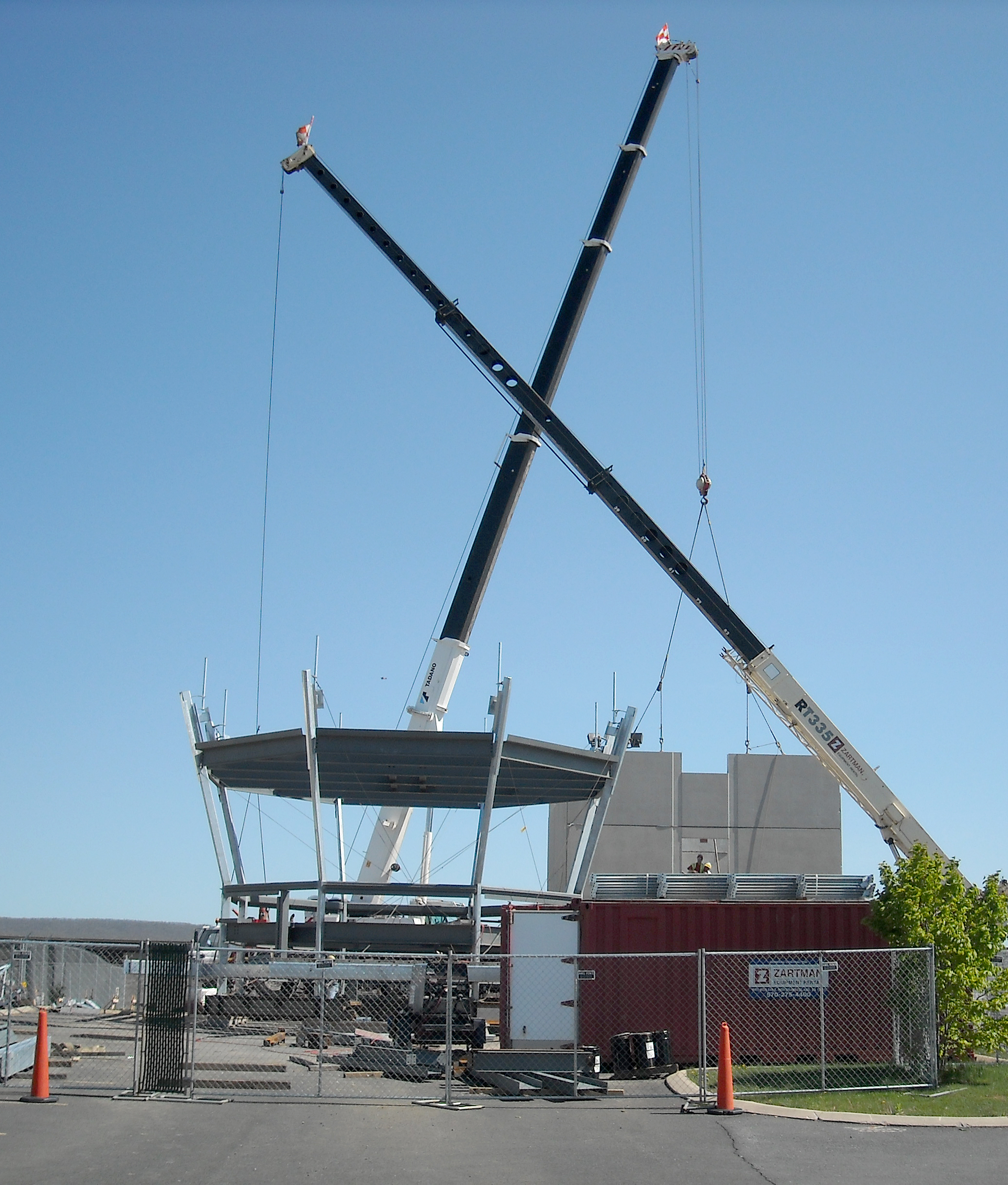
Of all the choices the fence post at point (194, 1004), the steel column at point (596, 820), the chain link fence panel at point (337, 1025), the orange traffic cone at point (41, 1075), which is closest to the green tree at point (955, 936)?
the chain link fence panel at point (337, 1025)

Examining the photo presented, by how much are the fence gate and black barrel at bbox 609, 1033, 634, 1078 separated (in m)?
5.98

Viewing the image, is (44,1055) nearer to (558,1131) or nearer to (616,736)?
(558,1131)

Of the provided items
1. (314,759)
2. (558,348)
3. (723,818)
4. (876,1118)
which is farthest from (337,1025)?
(723,818)

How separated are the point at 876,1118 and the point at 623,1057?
473 cm

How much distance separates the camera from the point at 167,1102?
45.9 feet

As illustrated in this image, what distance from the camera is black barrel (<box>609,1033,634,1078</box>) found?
56.4ft

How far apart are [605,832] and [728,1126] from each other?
39.2 m

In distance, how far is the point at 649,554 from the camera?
95.5ft

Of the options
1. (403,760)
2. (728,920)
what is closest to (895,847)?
(728,920)

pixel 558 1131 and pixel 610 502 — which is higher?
pixel 610 502

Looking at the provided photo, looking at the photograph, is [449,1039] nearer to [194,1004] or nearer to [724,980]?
[194,1004]

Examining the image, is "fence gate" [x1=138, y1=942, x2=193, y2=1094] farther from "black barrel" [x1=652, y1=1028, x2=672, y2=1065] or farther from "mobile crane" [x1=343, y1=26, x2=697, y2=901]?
"mobile crane" [x1=343, y1=26, x2=697, y2=901]

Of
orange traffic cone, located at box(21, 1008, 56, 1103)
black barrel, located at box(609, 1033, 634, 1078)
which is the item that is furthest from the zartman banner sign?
orange traffic cone, located at box(21, 1008, 56, 1103)

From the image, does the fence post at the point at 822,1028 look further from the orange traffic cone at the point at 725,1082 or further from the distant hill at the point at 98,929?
the distant hill at the point at 98,929
